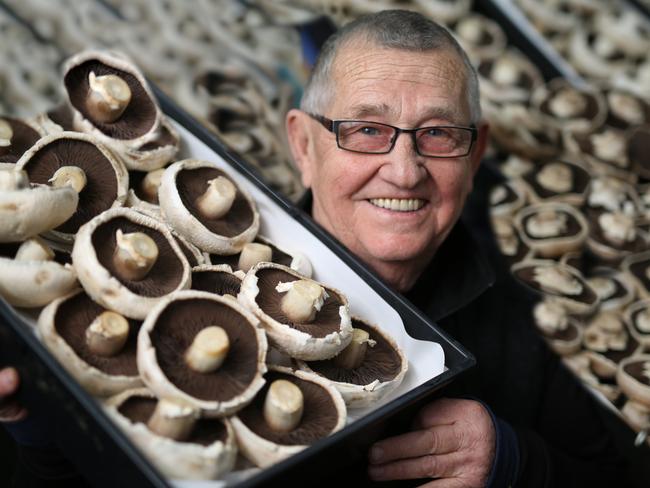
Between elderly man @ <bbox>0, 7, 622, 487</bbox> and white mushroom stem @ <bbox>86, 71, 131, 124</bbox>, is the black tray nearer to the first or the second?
elderly man @ <bbox>0, 7, 622, 487</bbox>

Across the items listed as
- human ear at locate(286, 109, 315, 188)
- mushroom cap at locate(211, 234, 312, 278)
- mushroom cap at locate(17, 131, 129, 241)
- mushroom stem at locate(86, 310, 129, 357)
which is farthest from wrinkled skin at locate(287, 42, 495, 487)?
mushroom stem at locate(86, 310, 129, 357)

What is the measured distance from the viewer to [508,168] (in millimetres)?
3754

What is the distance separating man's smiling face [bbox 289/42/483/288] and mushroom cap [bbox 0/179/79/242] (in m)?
0.89

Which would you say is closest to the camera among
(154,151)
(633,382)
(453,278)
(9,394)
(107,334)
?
(107,334)

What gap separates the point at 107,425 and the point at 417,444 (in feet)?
2.33

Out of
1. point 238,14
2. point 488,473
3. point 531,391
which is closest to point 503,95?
point 238,14

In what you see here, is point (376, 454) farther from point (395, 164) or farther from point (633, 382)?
point (633, 382)

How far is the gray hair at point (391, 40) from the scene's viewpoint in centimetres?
205

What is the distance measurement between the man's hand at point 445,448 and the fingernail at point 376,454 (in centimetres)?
2

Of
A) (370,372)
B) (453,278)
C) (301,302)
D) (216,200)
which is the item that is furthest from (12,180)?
(453,278)

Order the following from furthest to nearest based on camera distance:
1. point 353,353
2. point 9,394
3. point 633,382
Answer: point 633,382 → point 353,353 → point 9,394

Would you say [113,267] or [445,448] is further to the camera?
[445,448]

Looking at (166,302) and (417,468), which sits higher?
(166,302)

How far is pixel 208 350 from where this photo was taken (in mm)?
1246
